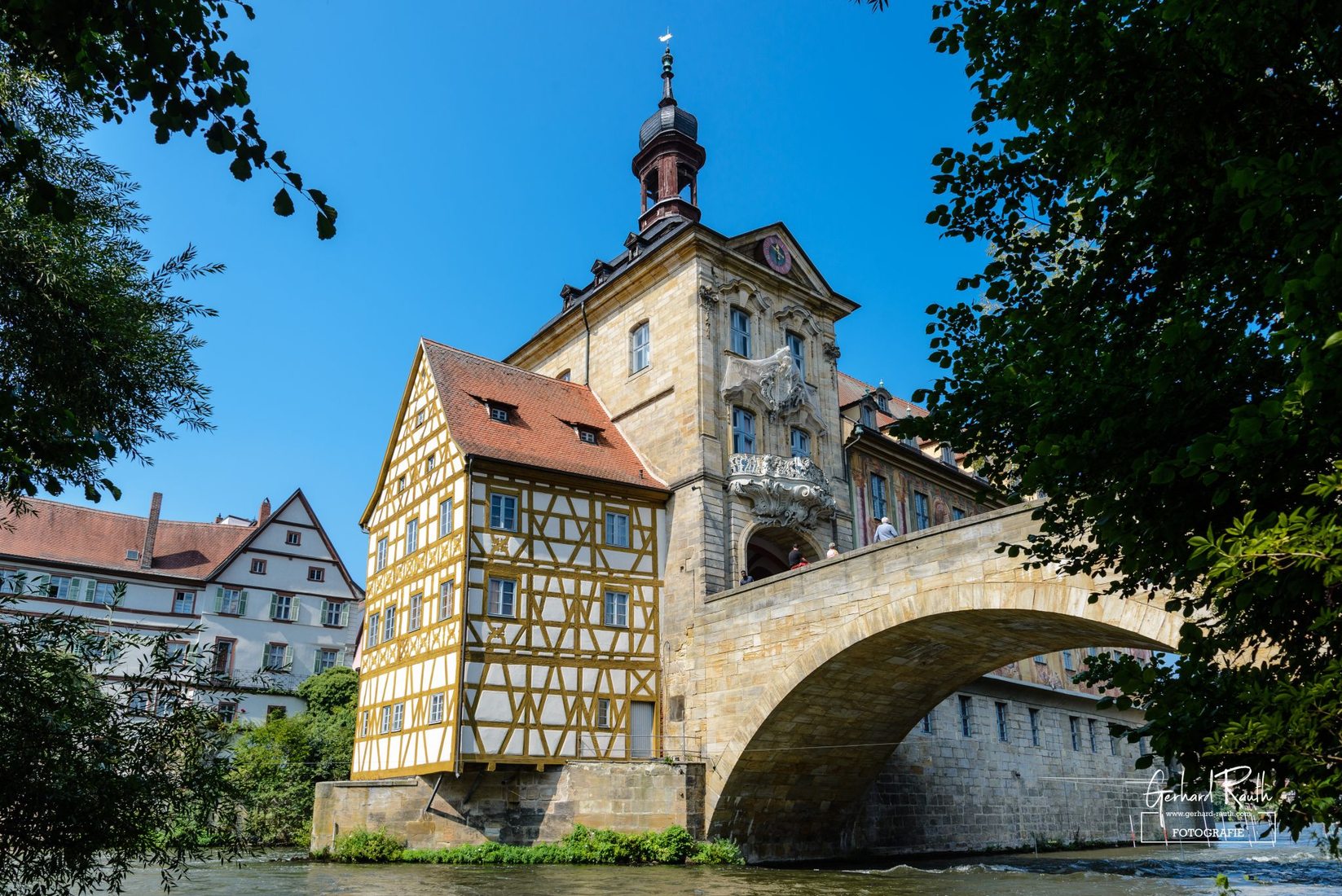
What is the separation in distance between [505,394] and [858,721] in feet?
34.8

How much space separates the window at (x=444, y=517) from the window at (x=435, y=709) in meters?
3.23

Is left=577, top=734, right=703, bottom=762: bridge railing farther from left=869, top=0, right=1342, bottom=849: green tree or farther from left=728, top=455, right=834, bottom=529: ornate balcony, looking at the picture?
left=869, top=0, right=1342, bottom=849: green tree

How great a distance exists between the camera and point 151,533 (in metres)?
36.5

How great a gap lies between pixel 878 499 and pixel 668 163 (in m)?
11.6

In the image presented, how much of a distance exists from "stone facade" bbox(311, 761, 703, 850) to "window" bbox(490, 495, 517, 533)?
461 cm

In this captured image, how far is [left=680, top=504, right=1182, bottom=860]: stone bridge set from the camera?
16.0 metres

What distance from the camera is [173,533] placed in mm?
38062

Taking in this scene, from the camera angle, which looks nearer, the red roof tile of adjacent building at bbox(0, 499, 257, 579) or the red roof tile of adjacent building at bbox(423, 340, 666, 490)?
the red roof tile of adjacent building at bbox(423, 340, 666, 490)

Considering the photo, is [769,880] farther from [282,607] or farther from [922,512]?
[282,607]

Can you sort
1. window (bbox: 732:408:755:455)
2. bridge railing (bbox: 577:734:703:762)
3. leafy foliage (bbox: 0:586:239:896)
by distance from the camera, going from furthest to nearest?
window (bbox: 732:408:755:455), bridge railing (bbox: 577:734:703:762), leafy foliage (bbox: 0:586:239:896)

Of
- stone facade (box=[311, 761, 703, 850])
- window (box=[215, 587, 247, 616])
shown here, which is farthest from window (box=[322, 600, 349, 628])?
stone facade (box=[311, 761, 703, 850])

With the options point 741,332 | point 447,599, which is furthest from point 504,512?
point 741,332

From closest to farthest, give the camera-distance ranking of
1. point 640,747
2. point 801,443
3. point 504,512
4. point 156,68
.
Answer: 1. point 156,68
2. point 504,512
3. point 640,747
4. point 801,443


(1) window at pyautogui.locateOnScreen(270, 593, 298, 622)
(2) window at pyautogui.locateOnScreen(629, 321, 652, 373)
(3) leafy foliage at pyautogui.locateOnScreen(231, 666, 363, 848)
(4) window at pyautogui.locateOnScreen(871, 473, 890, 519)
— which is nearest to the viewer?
(2) window at pyautogui.locateOnScreen(629, 321, 652, 373)
